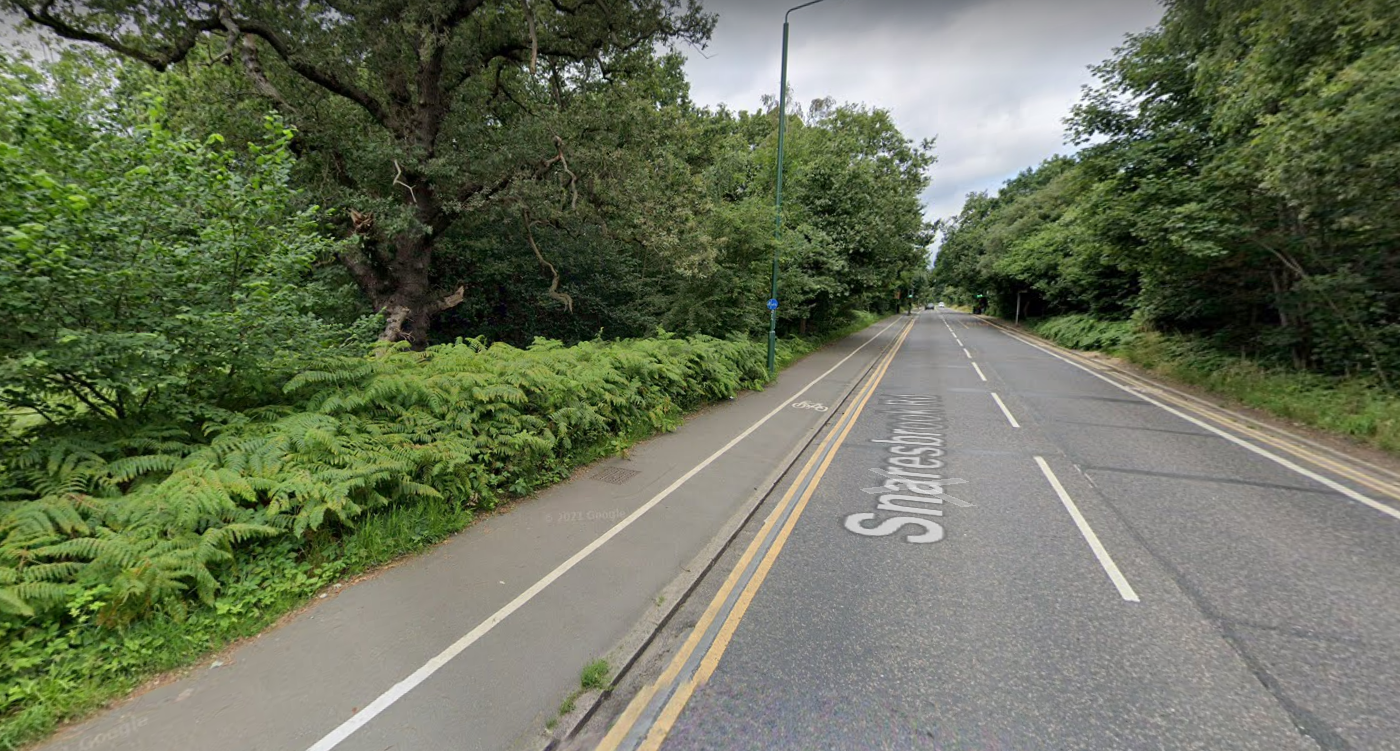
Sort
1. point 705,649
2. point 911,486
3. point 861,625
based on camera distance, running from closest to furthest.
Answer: point 705,649, point 861,625, point 911,486

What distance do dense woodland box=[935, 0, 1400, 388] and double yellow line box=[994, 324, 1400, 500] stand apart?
1985 mm

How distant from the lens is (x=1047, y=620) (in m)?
3.41

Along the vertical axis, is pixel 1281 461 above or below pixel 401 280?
below

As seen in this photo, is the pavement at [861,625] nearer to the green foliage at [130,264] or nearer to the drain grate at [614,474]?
the drain grate at [614,474]

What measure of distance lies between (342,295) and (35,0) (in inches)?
262

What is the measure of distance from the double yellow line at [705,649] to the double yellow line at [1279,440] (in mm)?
6881

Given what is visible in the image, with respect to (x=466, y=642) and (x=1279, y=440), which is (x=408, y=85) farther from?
(x=1279, y=440)

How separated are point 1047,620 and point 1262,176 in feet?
34.7

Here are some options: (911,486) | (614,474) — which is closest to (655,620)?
(614,474)

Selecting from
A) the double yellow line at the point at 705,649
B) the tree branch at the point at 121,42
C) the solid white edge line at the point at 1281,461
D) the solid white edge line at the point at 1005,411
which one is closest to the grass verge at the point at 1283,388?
the solid white edge line at the point at 1281,461

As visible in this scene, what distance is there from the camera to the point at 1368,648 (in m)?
3.07

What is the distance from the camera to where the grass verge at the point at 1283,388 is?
7504 millimetres

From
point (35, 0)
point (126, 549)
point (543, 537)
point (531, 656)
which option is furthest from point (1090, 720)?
point (35, 0)

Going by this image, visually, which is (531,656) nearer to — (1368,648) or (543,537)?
(543,537)
